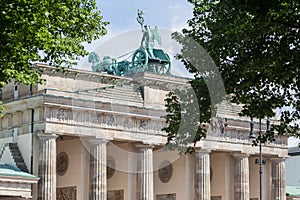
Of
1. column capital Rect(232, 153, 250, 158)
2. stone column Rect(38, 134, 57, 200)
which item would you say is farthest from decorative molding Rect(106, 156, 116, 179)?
column capital Rect(232, 153, 250, 158)

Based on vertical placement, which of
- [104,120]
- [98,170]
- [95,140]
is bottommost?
[98,170]

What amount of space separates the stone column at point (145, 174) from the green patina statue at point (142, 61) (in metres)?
Answer: 5.77

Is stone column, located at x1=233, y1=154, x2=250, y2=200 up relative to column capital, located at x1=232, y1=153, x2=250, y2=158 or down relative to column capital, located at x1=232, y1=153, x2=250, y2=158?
down

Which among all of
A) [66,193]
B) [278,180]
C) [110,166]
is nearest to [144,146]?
[110,166]

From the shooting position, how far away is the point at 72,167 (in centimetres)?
5444

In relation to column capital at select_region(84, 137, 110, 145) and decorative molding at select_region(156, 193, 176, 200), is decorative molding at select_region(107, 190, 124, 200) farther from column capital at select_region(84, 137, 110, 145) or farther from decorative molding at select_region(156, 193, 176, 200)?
column capital at select_region(84, 137, 110, 145)

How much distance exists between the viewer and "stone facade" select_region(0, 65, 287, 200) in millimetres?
50219

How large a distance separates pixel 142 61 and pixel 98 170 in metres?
9.39

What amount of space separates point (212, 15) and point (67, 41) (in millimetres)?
6427

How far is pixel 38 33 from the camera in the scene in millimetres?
24203

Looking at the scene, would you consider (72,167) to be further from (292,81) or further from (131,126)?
(292,81)

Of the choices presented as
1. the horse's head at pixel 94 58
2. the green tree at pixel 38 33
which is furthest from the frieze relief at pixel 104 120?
the green tree at pixel 38 33

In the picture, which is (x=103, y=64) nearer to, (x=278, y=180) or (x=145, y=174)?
(x=145, y=174)

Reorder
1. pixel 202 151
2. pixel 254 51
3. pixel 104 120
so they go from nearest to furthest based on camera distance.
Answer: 1. pixel 254 51
2. pixel 104 120
3. pixel 202 151
